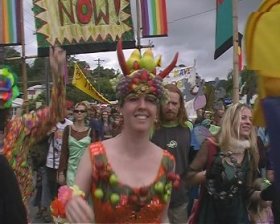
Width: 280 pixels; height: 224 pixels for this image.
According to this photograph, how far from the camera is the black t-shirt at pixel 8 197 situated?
321cm

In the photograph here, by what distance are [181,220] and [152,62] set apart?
221cm

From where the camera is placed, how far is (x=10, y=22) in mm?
15719

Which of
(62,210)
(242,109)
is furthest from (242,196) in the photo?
(62,210)

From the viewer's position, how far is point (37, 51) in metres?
15.1

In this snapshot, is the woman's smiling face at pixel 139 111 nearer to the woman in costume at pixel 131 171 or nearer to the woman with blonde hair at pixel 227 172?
the woman in costume at pixel 131 171

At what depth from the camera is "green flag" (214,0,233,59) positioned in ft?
35.4

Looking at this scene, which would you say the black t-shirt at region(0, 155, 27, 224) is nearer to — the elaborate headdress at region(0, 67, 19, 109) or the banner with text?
the elaborate headdress at region(0, 67, 19, 109)

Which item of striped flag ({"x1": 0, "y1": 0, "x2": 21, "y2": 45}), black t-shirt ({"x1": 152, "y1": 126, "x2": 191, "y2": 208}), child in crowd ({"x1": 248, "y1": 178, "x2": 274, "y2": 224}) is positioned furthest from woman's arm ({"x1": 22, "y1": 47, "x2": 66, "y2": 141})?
striped flag ({"x1": 0, "y1": 0, "x2": 21, "y2": 45})

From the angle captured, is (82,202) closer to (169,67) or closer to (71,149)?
(169,67)

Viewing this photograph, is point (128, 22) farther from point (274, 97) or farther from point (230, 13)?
point (274, 97)

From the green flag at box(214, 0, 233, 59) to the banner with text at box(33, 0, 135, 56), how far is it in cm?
420

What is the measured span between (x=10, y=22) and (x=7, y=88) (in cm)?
1182

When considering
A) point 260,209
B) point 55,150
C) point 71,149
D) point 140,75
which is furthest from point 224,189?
point 55,150

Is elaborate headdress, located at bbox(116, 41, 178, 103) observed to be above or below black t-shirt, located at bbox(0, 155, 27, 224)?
above
